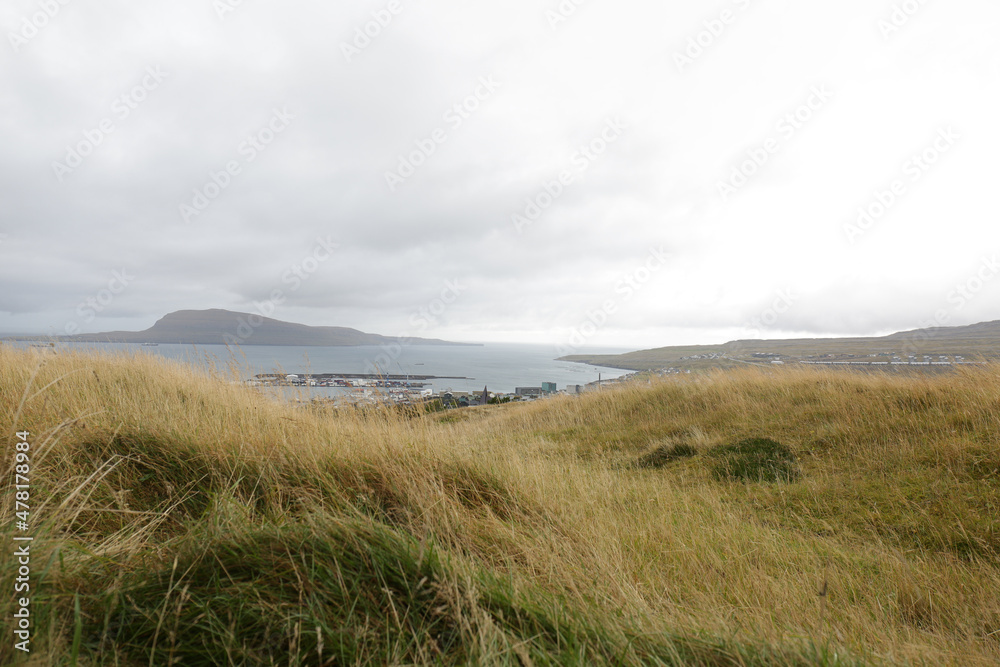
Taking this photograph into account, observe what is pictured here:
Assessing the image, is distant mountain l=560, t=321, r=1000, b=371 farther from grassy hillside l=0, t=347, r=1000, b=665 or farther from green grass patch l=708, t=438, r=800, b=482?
grassy hillside l=0, t=347, r=1000, b=665

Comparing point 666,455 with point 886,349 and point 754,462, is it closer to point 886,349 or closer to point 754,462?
point 754,462

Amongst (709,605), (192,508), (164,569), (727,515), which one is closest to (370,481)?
(192,508)

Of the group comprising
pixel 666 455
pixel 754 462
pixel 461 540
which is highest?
pixel 461 540

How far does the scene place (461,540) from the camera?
2.60m

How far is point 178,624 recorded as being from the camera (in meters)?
1.55

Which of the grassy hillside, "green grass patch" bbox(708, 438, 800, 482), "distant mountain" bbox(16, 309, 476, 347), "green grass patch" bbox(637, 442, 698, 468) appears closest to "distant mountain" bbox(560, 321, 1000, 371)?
"green grass patch" bbox(708, 438, 800, 482)

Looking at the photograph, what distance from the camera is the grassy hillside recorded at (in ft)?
5.25

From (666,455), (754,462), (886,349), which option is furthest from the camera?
(886,349)

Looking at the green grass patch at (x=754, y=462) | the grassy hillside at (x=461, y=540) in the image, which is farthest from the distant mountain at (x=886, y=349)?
the grassy hillside at (x=461, y=540)

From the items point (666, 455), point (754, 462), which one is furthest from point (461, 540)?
point (666, 455)

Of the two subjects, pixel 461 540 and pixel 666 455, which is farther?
pixel 666 455

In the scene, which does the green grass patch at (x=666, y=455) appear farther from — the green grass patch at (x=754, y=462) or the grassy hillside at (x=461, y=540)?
the green grass patch at (x=754, y=462)

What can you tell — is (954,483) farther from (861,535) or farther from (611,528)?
(611,528)

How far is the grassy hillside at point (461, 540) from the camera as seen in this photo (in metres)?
1.60
